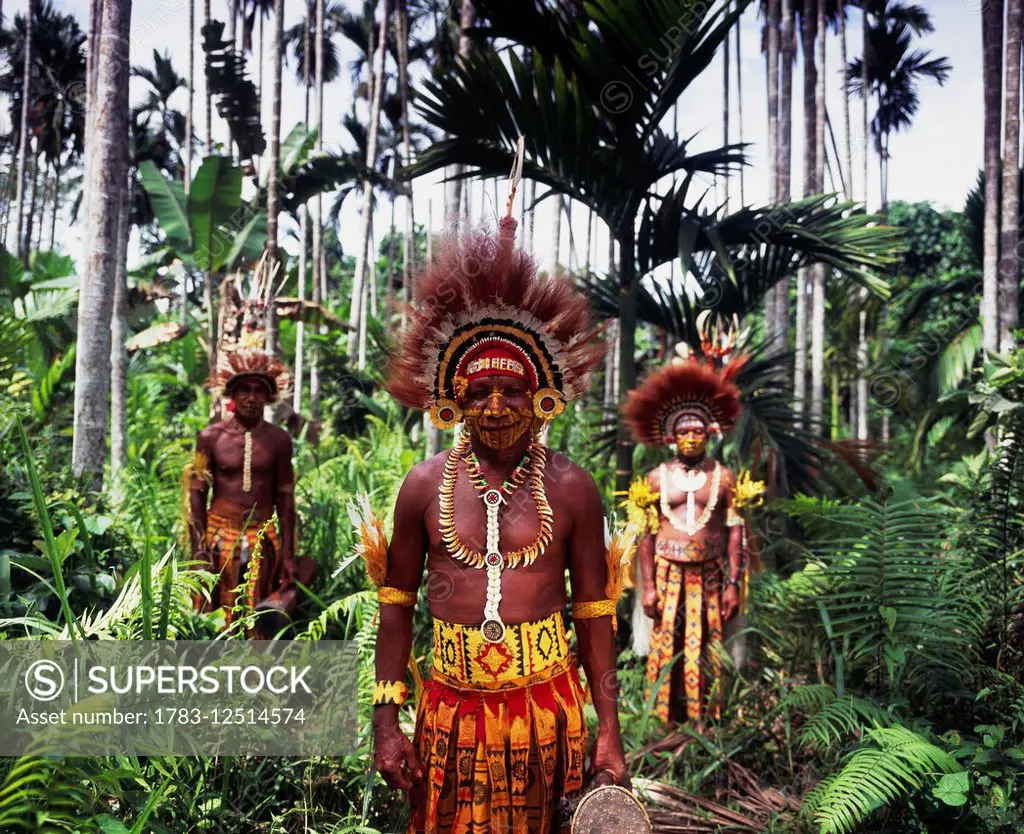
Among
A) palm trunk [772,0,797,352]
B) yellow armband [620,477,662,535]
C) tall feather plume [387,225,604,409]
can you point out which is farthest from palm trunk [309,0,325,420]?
tall feather plume [387,225,604,409]

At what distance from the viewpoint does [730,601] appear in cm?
474

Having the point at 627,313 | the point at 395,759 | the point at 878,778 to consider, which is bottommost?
the point at 878,778

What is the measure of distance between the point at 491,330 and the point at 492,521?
0.56 m

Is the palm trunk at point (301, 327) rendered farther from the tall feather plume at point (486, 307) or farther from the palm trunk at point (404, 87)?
the tall feather plume at point (486, 307)

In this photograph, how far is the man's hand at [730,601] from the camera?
4730 millimetres

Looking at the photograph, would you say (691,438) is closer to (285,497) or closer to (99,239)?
(285,497)

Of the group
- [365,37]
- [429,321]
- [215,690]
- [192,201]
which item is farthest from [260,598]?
[365,37]

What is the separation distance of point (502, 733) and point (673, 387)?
3.07 meters

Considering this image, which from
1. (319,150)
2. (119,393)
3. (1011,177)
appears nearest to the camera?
(119,393)

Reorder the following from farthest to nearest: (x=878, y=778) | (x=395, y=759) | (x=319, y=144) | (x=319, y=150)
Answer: (x=319, y=144) → (x=319, y=150) → (x=878, y=778) → (x=395, y=759)

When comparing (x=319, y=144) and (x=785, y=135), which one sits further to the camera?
(x=319, y=144)

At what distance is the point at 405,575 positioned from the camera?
2420 millimetres

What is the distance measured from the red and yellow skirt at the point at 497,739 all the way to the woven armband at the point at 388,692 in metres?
0.11

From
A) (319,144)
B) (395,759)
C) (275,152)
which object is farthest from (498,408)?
(319,144)
